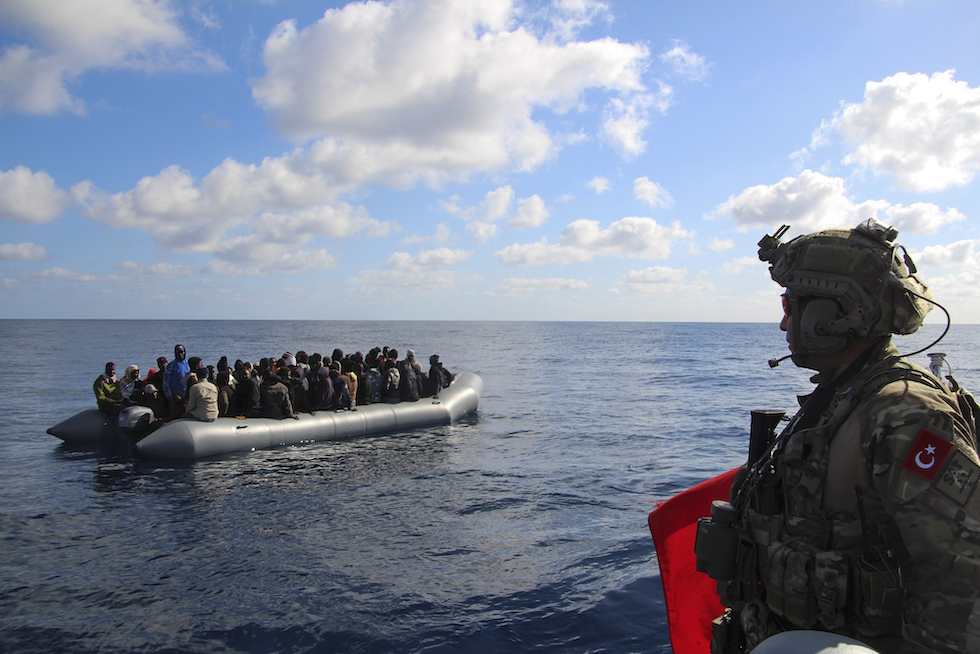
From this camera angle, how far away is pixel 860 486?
1.82 metres

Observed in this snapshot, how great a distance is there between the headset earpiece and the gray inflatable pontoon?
12.0 m

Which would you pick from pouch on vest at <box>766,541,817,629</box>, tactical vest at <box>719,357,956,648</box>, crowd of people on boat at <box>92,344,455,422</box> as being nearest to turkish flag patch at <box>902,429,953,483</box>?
tactical vest at <box>719,357,956,648</box>

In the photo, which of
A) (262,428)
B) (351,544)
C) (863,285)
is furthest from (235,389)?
(863,285)

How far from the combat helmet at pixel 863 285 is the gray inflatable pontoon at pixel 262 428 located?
12.0 m

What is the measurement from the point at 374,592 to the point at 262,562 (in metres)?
1.60

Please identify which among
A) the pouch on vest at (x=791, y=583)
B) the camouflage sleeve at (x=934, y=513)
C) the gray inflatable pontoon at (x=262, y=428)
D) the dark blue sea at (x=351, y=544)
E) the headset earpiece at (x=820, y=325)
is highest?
the headset earpiece at (x=820, y=325)

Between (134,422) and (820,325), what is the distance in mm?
13239

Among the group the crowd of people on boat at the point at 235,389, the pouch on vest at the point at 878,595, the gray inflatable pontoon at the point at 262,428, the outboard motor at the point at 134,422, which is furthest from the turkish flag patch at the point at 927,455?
the outboard motor at the point at 134,422

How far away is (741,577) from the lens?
84.8 inches

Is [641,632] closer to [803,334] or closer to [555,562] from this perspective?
[555,562]

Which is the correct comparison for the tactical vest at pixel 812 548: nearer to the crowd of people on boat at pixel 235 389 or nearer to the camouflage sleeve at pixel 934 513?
the camouflage sleeve at pixel 934 513

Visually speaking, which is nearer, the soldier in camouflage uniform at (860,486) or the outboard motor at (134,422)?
the soldier in camouflage uniform at (860,486)

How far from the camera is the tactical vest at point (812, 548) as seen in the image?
5.92 ft

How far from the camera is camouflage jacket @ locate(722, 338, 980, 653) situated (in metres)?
1.64
